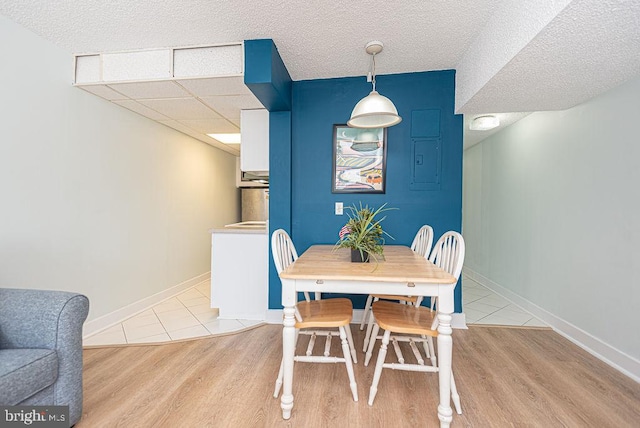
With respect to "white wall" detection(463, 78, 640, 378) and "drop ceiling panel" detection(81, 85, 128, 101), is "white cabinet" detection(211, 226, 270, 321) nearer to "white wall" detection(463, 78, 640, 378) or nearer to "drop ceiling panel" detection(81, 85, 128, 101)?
"drop ceiling panel" detection(81, 85, 128, 101)

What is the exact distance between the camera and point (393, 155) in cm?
285

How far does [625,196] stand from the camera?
2098 millimetres

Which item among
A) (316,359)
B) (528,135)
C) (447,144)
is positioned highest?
(528,135)

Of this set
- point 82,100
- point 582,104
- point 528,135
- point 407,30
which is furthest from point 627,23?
point 82,100

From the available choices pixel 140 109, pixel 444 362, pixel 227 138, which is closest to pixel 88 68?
pixel 140 109

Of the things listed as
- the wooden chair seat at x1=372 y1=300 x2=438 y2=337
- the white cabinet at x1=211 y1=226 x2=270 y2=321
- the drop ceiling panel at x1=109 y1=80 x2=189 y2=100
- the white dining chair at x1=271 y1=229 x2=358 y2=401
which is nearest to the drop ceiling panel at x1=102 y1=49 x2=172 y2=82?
the drop ceiling panel at x1=109 y1=80 x2=189 y2=100

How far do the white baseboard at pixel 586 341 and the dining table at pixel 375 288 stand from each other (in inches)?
59.8

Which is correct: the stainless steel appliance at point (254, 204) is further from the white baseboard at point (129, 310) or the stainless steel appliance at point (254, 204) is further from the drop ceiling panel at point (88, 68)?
the drop ceiling panel at point (88, 68)

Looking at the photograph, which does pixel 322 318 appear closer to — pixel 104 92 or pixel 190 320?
pixel 190 320

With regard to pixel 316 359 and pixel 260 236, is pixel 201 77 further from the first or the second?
pixel 316 359

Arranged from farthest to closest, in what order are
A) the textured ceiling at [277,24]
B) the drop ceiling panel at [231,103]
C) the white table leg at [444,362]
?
the drop ceiling panel at [231,103] → the textured ceiling at [277,24] → the white table leg at [444,362]

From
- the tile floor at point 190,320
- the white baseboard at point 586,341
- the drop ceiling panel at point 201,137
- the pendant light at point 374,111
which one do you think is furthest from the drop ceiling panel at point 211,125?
the white baseboard at point 586,341

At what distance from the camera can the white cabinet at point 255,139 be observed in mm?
3051

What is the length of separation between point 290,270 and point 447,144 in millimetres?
2032
